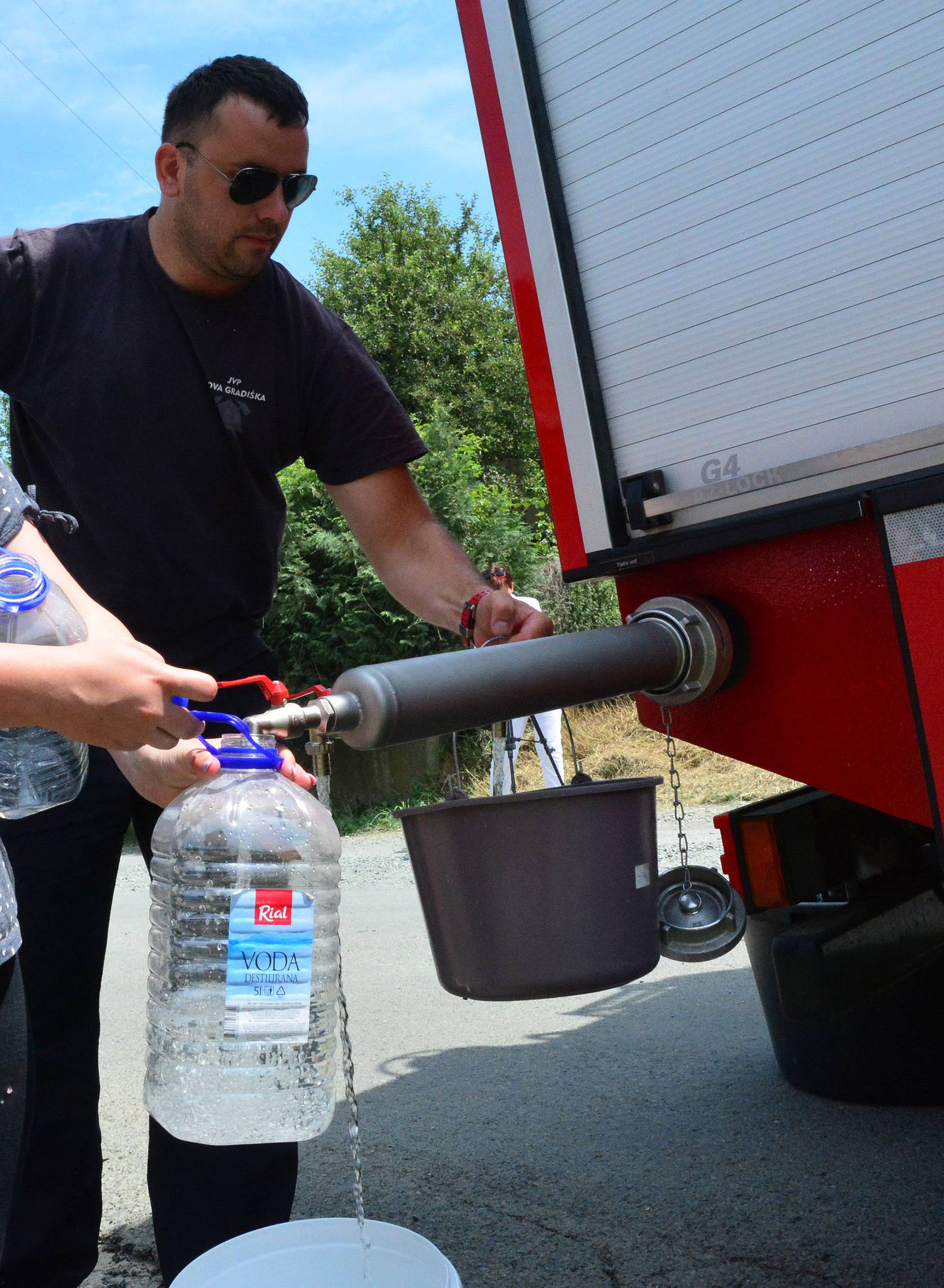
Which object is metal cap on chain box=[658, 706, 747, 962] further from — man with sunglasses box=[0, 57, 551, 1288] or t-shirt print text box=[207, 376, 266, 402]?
t-shirt print text box=[207, 376, 266, 402]

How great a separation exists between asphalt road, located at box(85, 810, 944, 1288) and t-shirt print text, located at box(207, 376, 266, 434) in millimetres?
1897

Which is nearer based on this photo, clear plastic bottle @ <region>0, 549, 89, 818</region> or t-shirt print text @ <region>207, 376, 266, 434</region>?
clear plastic bottle @ <region>0, 549, 89, 818</region>

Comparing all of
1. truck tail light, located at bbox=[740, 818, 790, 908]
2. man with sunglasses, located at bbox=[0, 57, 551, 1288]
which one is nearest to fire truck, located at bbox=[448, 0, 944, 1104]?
truck tail light, located at bbox=[740, 818, 790, 908]

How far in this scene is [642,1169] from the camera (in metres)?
2.98

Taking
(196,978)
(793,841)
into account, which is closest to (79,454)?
(196,978)

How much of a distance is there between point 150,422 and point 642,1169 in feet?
7.11

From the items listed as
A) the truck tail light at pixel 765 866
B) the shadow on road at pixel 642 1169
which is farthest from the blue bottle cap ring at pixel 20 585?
the shadow on road at pixel 642 1169

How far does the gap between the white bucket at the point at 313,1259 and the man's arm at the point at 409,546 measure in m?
1.27

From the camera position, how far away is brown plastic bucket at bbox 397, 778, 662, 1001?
194 centimetres

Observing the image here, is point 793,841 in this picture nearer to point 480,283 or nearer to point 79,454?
point 79,454

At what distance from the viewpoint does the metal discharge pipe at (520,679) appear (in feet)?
5.09

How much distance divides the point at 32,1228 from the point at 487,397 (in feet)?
76.5

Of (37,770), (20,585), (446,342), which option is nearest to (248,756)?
(20,585)

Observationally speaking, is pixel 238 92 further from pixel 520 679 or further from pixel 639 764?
pixel 639 764
